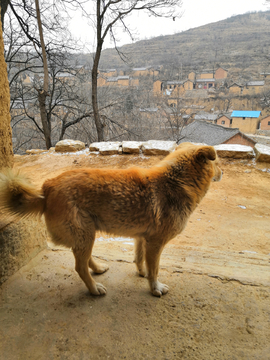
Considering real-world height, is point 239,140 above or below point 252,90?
below

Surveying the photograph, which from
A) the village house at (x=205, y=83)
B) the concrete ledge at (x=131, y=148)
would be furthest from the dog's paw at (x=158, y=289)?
the village house at (x=205, y=83)

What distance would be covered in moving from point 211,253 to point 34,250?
8.13 ft

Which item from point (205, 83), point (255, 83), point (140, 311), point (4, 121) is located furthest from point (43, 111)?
point (255, 83)

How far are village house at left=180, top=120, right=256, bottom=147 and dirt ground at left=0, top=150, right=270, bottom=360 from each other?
61.4 feet

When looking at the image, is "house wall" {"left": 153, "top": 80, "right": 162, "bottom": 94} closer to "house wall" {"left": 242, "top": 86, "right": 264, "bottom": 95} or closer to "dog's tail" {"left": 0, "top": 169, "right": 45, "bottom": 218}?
"house wall" {"left": 242, "top": 86, "right": 264, "bottom": 95}

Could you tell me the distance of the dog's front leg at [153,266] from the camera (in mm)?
2219

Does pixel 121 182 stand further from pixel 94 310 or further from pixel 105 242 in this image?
pixel 105 242

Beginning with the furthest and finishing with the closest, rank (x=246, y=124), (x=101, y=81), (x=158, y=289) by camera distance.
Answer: (x=246, y=124)
(x=101, y=81)
(x=158, y=289)

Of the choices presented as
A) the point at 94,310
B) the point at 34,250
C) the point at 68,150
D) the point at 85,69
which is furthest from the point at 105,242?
the point at 85,69

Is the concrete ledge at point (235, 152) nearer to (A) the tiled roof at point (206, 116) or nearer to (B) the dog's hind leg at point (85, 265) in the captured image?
(B) the dog's hind leg at point (85, 265)

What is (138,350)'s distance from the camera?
1.62 m

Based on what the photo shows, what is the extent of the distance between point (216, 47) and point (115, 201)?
48.7m

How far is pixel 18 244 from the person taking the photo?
2342 mm

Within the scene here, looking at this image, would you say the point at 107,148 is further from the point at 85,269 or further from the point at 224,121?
the point at 224,121
